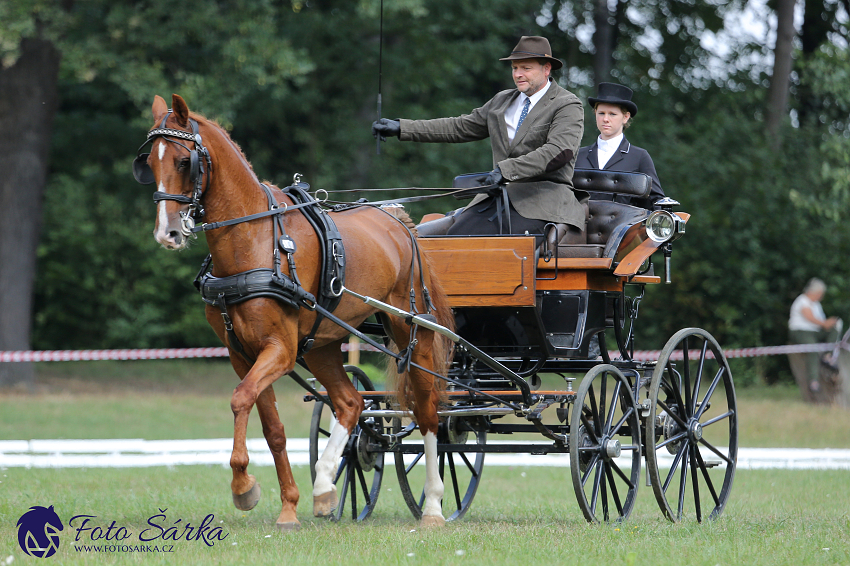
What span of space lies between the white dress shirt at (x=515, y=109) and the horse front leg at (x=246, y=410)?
2.26m

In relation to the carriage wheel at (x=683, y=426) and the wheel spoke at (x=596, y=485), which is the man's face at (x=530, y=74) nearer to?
the carriage wheel at (x=683, y=426)

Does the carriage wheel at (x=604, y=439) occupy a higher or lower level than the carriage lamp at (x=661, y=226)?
lower

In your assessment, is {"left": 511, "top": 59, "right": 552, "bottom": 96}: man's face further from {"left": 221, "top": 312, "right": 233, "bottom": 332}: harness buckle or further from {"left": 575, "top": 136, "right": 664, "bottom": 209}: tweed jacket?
{"left": 221, "top": 312, "right": 233, "bottom": 332}: harness buckle

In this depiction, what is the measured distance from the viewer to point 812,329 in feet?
50.2

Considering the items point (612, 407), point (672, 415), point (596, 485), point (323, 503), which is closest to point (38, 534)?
point (323, 503)

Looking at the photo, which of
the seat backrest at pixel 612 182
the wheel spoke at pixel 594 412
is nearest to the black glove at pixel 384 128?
the seat backrest at pixel 612 182

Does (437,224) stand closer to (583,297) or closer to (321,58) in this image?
(583,297)

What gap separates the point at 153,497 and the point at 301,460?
142 inches

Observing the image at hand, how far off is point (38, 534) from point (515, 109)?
372 cm

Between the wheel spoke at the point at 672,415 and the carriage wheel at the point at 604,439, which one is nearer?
the carriage wheel at the point at 604,439

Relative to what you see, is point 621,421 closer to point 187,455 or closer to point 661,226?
point 661,226

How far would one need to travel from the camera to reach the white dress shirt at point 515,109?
22.2 ft

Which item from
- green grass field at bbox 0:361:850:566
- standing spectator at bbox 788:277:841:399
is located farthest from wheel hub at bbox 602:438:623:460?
standing spectator at bbox 788:277:841:399

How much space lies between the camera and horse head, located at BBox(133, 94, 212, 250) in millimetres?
5152
